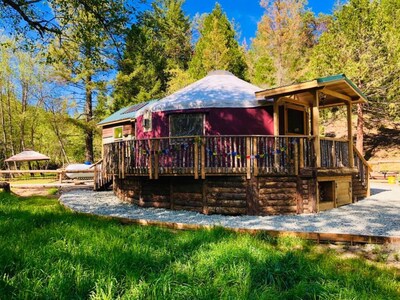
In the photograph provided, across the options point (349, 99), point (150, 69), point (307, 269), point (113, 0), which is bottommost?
point (307, 269)

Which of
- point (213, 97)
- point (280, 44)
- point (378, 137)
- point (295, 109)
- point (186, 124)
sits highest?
point (280, 44)

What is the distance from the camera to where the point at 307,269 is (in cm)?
436

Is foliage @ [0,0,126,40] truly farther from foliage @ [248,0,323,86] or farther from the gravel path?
foliage @ [248,0,323,86]

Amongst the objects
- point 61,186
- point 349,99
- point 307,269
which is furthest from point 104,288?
point 61,186

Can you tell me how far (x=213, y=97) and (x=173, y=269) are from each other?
783 cm

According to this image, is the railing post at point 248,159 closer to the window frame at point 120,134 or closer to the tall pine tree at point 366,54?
the window frame at point 120,134

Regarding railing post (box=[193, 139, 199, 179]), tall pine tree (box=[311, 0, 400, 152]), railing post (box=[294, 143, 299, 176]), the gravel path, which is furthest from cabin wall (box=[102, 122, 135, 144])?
tall pine tree (box=[311, 0, 400, 152])

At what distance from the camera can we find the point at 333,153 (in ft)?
32.3

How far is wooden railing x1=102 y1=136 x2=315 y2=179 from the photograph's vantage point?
8.83m

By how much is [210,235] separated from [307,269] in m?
2.02

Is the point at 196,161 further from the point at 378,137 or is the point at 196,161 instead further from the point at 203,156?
the point at 378,137

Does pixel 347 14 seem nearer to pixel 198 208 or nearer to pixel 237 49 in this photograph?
pixel 237 49

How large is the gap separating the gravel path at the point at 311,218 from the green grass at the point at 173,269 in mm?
1601

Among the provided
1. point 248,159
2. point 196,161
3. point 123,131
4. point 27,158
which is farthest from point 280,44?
point 27,158
